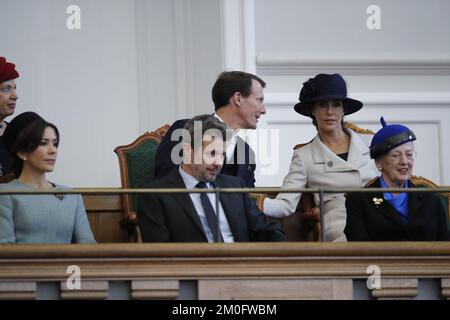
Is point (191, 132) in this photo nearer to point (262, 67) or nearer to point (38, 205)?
point (38, 205)

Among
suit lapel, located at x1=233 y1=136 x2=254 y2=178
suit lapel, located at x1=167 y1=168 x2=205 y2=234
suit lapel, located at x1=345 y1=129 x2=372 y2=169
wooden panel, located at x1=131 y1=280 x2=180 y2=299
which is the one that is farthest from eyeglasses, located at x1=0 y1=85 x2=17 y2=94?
wooden panel, located at x1=131 y1=280 x2=180 y2=299

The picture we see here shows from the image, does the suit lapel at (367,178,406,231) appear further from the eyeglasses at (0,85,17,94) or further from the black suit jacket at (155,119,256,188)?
the eyeglasses at (0,85,17,94)

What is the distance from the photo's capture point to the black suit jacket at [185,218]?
7359mm

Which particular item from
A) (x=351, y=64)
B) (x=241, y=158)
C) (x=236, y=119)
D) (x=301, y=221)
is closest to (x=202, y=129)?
(x=241, y=158)

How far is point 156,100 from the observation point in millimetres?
10914

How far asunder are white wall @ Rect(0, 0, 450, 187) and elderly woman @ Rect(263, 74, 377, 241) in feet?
7.14

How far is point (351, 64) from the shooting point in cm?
1096

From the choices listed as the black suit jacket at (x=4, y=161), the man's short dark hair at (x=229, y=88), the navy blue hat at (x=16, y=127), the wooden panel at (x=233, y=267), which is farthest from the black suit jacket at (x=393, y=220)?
the black suit jacket at (x=4, y=161)

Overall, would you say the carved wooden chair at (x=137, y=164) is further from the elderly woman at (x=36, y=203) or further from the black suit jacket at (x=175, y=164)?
the elderly woman at (x=36, y=203)

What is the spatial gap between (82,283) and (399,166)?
5.45 ft

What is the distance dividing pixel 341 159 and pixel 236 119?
0.58m

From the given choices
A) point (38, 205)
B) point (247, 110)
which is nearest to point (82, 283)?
point (38, 205)

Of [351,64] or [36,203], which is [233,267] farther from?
[351,64]

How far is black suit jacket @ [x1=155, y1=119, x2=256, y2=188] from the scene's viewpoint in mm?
7934
